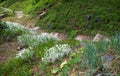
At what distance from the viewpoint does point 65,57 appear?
7.14 metres

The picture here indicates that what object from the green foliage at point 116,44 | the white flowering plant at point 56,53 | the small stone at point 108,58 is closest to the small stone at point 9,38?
the white flowering plant at point 56,53

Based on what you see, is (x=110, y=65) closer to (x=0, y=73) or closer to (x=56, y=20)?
(x=0, y=73)

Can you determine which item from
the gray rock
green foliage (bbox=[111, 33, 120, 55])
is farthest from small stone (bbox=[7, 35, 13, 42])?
green foliage (bbox=[111, 33, 120, 55])

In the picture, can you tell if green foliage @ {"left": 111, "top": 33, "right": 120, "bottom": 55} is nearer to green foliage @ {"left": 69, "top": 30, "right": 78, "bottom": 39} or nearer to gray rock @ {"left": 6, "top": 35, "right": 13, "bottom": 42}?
gray rock @ {"left": 6, "top": 35, "right": 13, "bottom": 42}

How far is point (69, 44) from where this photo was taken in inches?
322

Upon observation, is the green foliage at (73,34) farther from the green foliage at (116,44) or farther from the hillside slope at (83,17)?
the green foliage at (116,44)

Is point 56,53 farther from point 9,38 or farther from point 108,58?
point 9,38

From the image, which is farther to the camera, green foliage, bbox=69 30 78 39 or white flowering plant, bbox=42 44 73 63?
green foliage, bbox=69 30 78 39

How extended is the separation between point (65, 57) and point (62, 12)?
544 inches

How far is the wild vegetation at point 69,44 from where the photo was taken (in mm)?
5766

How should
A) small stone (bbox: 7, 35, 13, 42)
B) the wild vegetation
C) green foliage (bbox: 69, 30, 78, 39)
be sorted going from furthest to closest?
green foliage (bbox: 69, 30, 78, 39)
small stone (bbox: 7, 35, 13, 42)
the wild vegetation

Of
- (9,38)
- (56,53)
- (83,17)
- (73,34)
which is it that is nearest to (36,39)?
(56,53)

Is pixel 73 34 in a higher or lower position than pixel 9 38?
lower

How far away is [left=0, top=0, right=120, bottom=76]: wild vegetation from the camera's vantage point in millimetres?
5766
